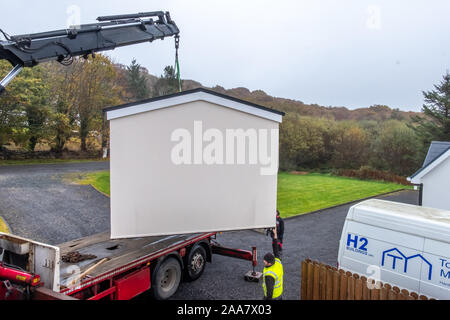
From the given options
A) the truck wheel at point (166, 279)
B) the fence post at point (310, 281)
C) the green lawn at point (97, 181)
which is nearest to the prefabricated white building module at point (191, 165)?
the truck wheel at point (166, 279)

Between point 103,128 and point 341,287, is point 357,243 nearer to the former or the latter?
point 341,287

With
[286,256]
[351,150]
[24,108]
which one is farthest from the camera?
[351,150]

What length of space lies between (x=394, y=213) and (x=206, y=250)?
520 cm

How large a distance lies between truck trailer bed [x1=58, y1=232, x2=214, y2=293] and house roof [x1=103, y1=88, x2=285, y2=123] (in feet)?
10.1

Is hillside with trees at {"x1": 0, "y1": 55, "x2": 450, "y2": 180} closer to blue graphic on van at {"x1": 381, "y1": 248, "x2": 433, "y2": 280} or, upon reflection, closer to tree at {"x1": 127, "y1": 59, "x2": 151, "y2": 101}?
tree at {"x1": 127, "y1": 59, "x2": 151, "y2": 101}

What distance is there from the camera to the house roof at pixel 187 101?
6328mm

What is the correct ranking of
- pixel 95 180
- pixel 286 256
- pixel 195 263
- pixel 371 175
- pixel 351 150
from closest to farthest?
1. pixel 195 263
2. pixel 286 256
3. pixel 95 180
4. pixel 371 175
5. pixel 351 150

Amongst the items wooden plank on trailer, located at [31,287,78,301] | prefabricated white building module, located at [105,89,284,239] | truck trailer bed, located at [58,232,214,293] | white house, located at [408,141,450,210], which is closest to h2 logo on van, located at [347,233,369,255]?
prefabricated white building module, located at [105,89,284,239]

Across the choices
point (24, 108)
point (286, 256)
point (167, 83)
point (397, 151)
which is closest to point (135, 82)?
point (167, 83)

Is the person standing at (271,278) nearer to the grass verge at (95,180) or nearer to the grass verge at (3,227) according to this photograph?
the grass verge at (3,227)

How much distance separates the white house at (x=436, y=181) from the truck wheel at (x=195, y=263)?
1000 centimetres

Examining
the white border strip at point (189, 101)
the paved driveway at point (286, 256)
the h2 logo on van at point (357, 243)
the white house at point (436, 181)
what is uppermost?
the white border strip at point (189, 101)

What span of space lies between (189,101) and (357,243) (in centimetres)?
504

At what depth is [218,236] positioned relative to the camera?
12.8m
